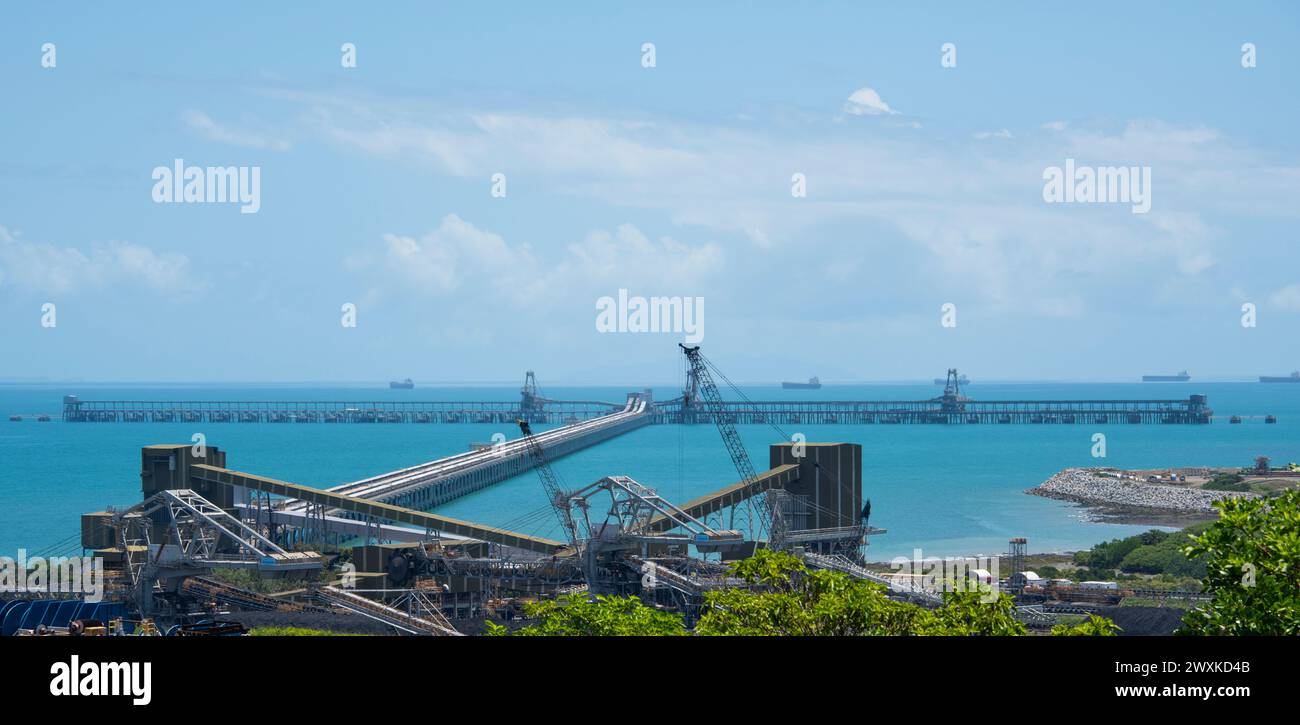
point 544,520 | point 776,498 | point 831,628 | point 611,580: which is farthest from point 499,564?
point 544,520

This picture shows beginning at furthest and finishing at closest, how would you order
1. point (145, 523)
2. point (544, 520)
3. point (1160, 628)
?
point (544, 520)
point (145, 523)
point (1160, 628)

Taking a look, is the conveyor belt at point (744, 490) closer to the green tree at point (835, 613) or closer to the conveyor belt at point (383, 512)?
the conveyor belt at point (383, 512)

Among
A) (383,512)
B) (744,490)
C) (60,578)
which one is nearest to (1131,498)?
(744,490)

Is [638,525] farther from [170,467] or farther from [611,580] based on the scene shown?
[170,467]
